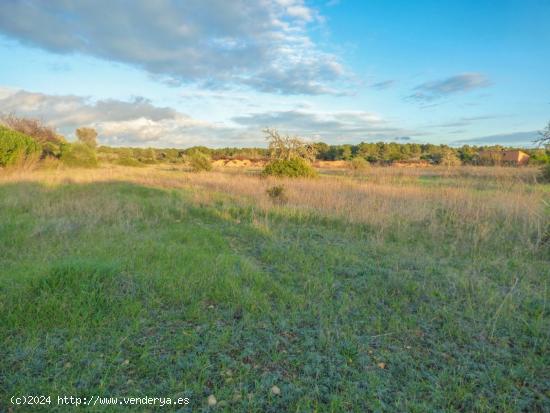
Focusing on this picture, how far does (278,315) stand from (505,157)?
24.4 m

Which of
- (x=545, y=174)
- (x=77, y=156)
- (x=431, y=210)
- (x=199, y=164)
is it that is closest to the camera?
(x=431, y=210)

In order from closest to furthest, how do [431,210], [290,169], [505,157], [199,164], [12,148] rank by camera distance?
1. [431,210]
2. [12,148]
3. [290,169]
4. [505,157]
5. [199,164]

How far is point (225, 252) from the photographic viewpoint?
548 centimetres

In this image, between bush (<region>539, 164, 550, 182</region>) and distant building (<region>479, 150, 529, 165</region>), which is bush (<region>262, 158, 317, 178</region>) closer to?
distant building (<region>479, 150, 529, 165</region>)

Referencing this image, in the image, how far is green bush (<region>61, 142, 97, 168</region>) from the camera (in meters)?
26.0

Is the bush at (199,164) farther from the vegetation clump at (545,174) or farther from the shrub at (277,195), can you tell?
the vegetation clump at (545,174)

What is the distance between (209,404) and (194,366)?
434 mm

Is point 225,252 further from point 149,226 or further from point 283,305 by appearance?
point 149,226

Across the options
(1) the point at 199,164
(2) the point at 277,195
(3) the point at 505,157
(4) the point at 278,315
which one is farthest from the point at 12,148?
(3) the point at 505,157

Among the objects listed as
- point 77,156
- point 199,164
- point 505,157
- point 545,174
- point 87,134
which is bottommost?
point 545,174

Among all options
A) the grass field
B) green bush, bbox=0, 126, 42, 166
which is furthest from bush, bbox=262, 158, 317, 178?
green bush, bbox=0, 126, 42, 166

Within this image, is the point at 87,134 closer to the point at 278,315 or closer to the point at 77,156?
the point at 77,156

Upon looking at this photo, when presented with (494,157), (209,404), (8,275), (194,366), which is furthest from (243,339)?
(494,157)

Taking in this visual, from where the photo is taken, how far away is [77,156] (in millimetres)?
26391
